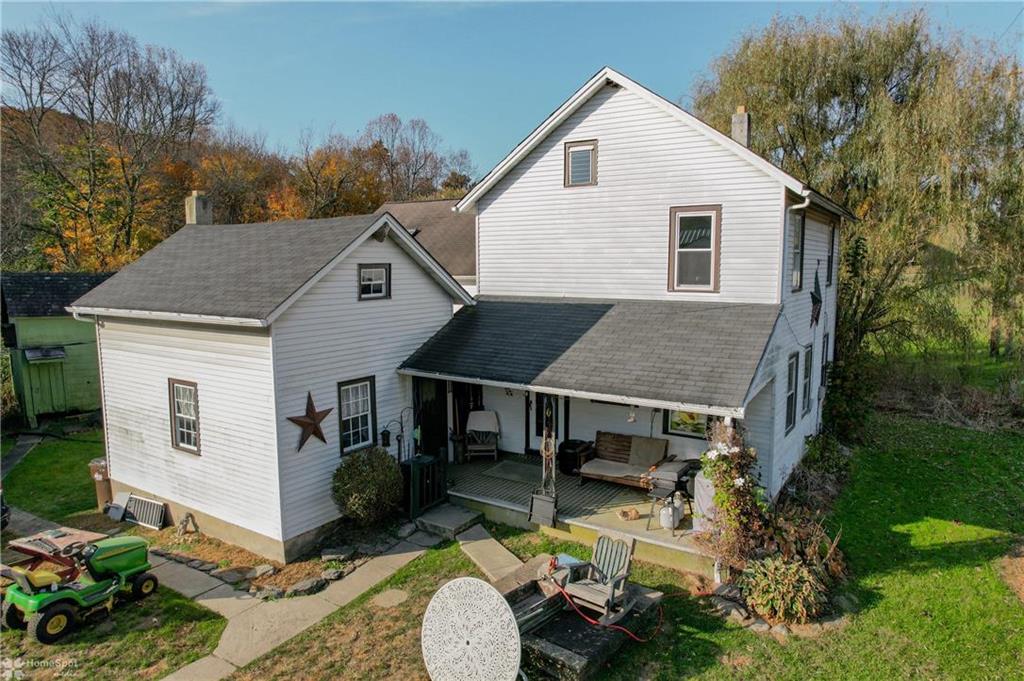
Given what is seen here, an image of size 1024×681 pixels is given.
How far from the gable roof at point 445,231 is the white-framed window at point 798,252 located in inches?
370

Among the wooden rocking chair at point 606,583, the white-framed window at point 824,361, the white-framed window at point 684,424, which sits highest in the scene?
the white-framed window at point 824,361

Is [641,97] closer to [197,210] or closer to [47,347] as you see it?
[197,210]

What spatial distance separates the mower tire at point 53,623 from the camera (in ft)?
27.2

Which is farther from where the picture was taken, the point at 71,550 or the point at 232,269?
the point at 232,269

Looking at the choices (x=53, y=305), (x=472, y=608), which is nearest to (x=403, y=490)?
(x=472, y=608)

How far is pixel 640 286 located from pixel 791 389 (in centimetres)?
384

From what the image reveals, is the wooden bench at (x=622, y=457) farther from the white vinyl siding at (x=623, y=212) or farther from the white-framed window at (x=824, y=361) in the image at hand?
the white-framed window at (x=824, y=361)

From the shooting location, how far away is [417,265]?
13.3 metres

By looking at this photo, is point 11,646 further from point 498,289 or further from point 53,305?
point 53,305

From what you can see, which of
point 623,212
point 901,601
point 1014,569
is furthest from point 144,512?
point 1014,569

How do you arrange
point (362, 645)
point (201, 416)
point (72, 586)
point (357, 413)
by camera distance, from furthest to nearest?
1. point (357, 413)
2. point (201, 416)
3. point (72, 586)
4. point (362, 645)

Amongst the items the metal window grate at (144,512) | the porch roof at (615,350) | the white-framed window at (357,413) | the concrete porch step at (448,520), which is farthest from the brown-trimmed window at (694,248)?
the metal window grate at (144,512)

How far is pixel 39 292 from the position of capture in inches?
793

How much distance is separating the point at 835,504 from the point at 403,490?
8.97 m
